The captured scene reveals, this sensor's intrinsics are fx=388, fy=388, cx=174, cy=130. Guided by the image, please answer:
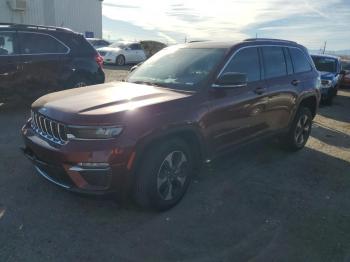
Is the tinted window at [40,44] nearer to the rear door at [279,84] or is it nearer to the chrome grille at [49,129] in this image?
the chrome grille at [49,129]

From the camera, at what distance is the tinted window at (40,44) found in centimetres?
818

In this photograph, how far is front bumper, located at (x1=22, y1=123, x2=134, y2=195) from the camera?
3.56 m

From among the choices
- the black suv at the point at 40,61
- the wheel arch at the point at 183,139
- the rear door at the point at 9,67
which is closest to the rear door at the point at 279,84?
the wheel arch at the point at 183,139

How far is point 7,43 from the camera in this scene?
793cm

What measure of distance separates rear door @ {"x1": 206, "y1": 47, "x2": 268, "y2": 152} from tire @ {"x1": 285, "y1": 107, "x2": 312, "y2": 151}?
1.13 metres

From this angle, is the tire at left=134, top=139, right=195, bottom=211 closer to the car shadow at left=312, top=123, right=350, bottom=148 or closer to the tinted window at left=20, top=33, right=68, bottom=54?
the car shadow at left=312, top=123, right=350, bottom=148

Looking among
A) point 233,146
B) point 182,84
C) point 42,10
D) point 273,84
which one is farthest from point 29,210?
point 42,10

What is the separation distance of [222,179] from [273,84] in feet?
5.27

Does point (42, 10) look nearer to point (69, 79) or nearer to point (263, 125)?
point (69, 79)

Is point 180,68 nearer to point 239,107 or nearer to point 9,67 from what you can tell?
point 239,107

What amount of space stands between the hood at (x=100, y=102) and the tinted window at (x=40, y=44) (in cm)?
412

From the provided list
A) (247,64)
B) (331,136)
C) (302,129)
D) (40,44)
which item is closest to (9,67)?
(40,44)

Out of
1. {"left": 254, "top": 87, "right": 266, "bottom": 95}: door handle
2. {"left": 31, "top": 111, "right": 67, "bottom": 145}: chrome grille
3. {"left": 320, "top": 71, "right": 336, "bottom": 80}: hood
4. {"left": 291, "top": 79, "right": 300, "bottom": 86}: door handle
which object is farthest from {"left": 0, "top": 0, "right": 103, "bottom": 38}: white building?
{"left": 254, "top": 87, "right": 266, "bottom": 95}: door handle

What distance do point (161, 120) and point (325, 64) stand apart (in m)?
12.8
